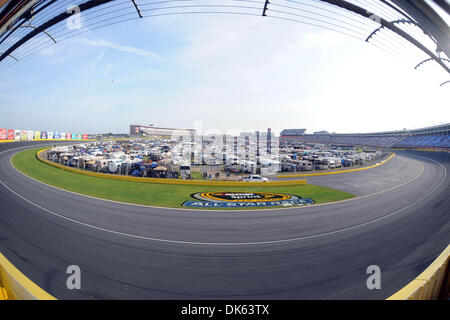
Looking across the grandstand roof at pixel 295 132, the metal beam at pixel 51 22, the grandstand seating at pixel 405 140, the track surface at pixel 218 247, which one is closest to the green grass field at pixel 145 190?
the track surface at pixel 218 247

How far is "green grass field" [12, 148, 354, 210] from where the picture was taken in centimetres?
1284

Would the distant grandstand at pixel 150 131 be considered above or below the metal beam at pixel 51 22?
above

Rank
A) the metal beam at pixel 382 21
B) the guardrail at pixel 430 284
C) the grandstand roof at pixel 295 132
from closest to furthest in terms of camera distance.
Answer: the guardrail at pixel 430 284 < the metal beam at pixel 382 21 < the grandstand roof at pixel 295 132

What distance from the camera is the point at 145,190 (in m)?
14.9

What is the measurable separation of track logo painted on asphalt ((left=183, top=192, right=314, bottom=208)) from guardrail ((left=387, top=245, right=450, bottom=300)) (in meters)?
8.31

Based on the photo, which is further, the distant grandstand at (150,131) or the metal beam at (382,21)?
the distant grandstand at (150,131)

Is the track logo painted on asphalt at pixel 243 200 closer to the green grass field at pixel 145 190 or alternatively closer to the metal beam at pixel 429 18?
the green grass field at pixel 145 190

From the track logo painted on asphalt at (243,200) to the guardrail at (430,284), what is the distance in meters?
8.31

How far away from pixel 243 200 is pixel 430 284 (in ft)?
33.1

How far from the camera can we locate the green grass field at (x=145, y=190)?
1284 centimetres

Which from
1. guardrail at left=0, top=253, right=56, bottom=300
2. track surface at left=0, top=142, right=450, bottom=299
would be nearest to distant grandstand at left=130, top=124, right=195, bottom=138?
track surface at left=0, top=142, right=450, bottom=299

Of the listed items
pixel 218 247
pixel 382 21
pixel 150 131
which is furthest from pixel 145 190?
pixel 150 131

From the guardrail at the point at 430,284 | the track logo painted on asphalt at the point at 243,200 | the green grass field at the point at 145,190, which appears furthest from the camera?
the green grass field at the point at 145,190

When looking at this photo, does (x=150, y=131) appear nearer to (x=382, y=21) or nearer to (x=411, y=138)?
(x=382, y=21)
